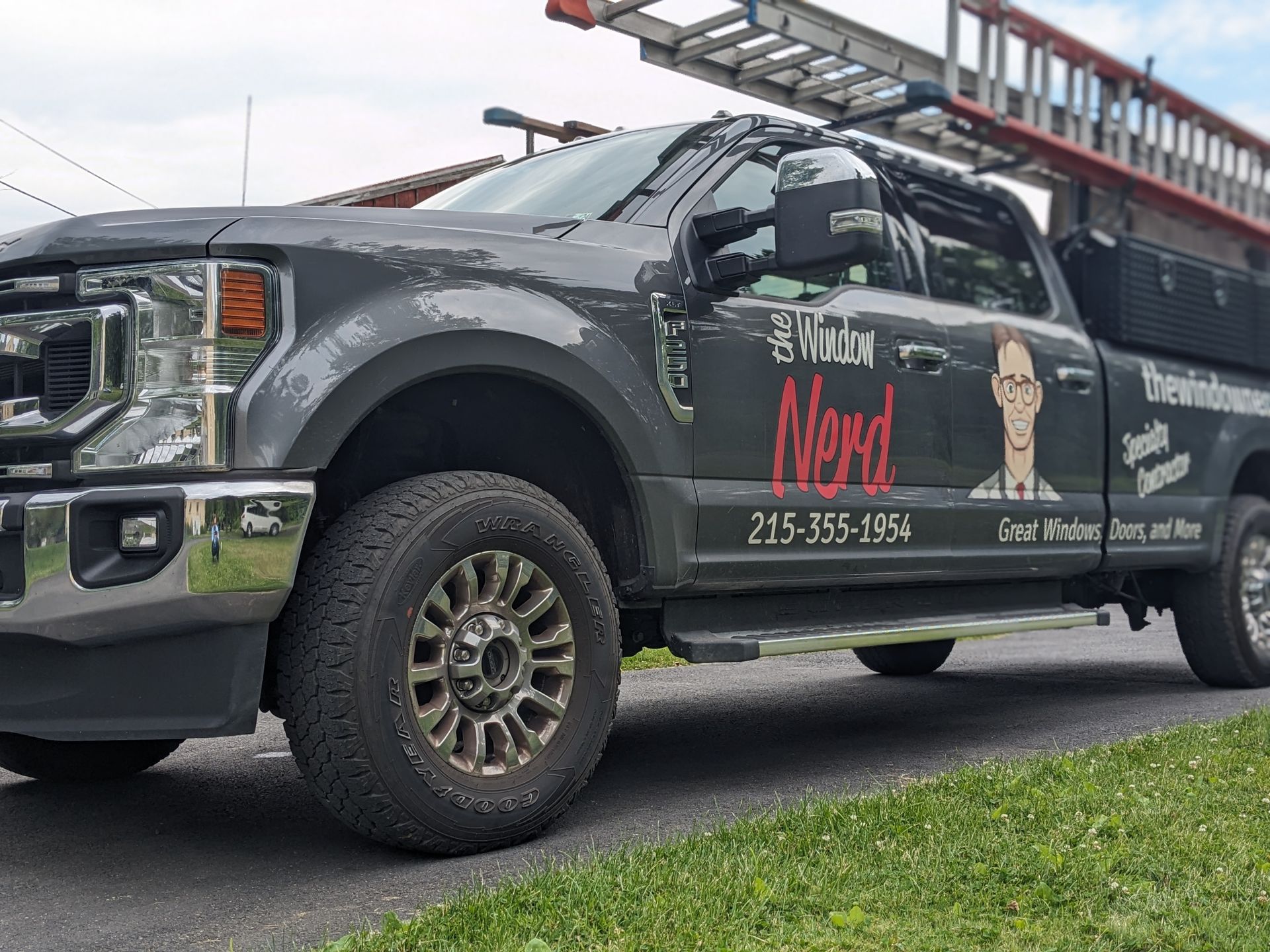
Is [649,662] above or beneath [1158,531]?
beneath

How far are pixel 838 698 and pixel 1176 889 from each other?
3585mm

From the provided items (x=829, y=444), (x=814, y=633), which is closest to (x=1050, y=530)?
(x=829, y=444)

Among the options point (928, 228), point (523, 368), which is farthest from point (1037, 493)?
point (523, 368)

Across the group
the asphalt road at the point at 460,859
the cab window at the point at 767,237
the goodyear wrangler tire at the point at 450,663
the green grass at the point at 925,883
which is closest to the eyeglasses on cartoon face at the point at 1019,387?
the cab window at the point at 767,237

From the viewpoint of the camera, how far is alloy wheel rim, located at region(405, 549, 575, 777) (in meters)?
3.15

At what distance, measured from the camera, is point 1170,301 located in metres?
6.22

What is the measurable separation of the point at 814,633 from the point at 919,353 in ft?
3.65

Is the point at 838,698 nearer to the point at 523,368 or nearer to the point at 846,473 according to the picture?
the point at 846,473

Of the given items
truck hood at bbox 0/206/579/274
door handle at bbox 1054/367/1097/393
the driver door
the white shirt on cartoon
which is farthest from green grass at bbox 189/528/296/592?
door handle at bbox 1054/367/1097/393

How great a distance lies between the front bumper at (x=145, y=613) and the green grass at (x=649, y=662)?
435 centimetres

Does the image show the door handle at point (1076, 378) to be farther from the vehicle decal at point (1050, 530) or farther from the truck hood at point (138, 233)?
the truck hood at point (138, 233)

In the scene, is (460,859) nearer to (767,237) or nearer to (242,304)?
(242,304)

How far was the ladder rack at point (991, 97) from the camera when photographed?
19.7 feet

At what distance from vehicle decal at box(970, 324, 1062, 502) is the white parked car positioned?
9.19 feet
